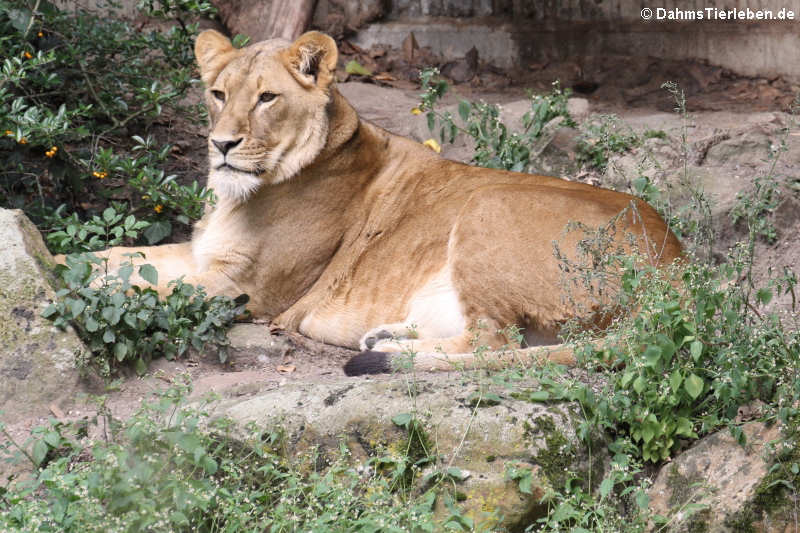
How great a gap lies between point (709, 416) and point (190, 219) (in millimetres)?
3705

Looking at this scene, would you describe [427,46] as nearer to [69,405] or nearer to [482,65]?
[482,65]

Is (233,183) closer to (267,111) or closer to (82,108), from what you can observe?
(267,111)

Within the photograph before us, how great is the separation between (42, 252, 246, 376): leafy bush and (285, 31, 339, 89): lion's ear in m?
1.28

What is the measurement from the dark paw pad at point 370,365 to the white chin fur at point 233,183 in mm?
1263

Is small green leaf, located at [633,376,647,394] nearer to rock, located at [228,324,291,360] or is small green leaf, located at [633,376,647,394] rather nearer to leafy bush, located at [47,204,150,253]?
rock, located at [228,324,291,360]

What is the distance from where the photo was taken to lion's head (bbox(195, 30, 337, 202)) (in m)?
4.92

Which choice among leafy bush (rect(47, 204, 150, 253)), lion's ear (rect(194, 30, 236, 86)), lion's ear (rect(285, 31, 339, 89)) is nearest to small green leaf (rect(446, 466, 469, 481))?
leafy bush (rect(47, 204, 150, 253))

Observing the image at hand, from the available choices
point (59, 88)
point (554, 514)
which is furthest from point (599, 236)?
point (59, 88)

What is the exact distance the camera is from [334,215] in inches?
205

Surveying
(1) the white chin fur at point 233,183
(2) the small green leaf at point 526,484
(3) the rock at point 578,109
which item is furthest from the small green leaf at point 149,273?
(3) the rock at point 578,109

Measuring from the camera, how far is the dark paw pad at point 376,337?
188 inches

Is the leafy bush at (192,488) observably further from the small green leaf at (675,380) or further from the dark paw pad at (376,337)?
the dark paw pad at (376,337)

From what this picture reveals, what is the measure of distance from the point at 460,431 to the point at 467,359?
792mm

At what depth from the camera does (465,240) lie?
4680mm
